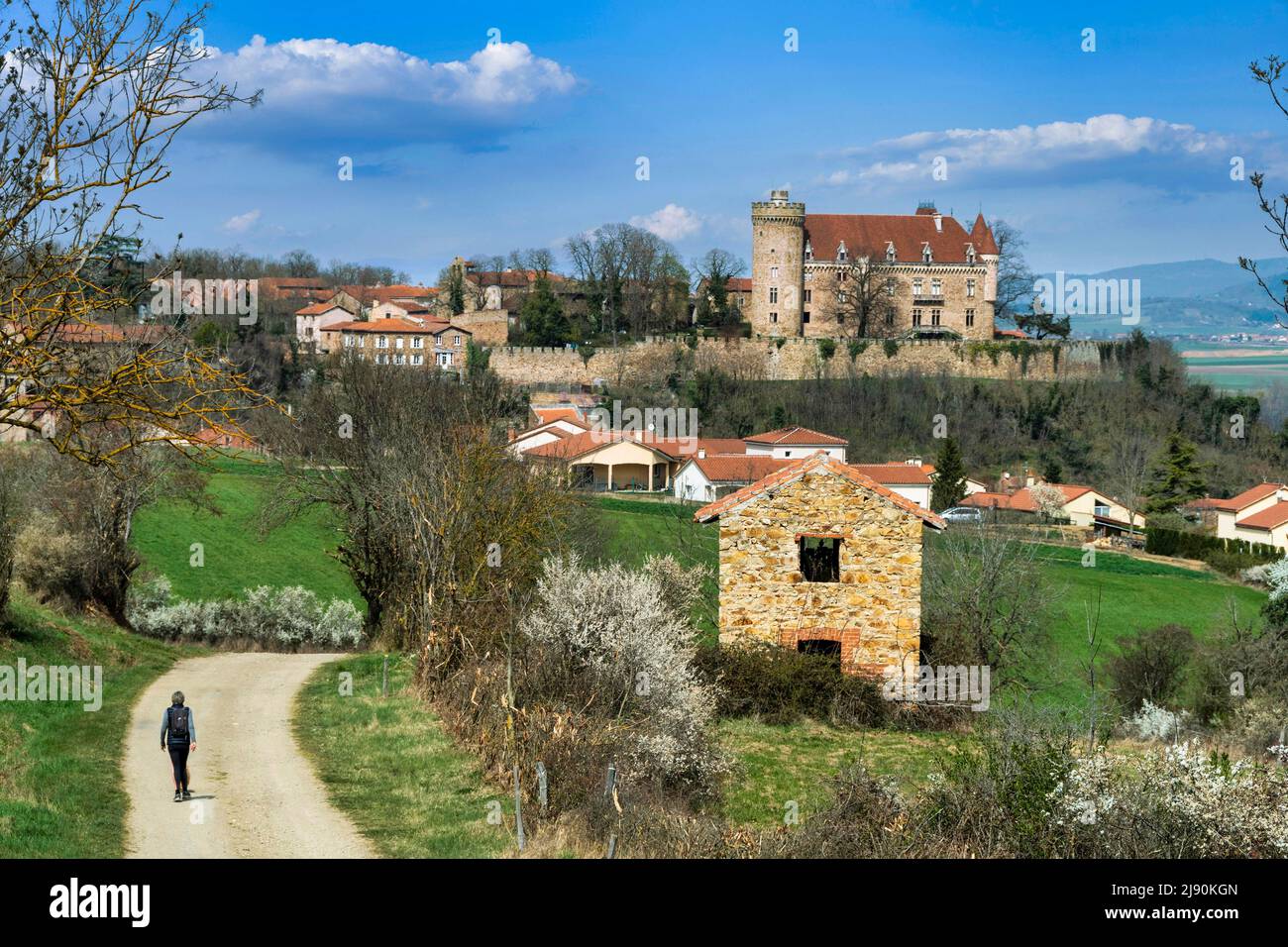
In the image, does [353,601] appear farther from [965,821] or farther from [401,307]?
[401,307]

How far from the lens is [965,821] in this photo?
10.7m

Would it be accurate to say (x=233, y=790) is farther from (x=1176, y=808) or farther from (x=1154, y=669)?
(x=1154, y=669)

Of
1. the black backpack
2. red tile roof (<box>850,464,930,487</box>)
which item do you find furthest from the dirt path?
red tile roof (<box>850,464,930,487</box>)

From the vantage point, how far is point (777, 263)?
96.4 meters

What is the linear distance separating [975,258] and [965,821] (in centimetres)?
9267

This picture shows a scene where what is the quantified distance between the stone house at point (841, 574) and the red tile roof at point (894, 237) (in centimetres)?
8012

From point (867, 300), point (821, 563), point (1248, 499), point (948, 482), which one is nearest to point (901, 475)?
point (948, 482)

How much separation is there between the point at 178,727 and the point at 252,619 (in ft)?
62.6

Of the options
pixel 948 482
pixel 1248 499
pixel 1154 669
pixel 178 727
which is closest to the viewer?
pixel 178 727

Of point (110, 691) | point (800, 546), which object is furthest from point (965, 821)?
point (110, 691)

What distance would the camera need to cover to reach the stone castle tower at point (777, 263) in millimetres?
96188

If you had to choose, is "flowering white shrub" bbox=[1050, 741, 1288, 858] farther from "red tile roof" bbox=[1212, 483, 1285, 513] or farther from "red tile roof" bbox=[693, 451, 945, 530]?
"red tile roof" bbox=[1212, 483, 1285, 513]

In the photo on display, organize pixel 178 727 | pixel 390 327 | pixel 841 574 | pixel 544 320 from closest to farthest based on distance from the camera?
pixel 178 727 → pixel 841 574 → pixel 390 327 → pixel 544 320
